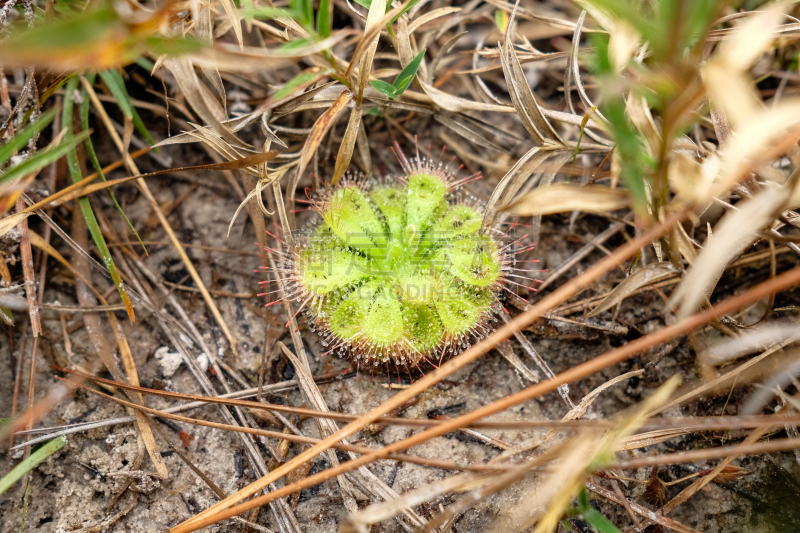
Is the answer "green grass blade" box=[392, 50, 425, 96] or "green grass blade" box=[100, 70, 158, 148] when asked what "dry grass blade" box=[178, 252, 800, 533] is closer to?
"green grass blade" box=[392, 50, 425, 96]

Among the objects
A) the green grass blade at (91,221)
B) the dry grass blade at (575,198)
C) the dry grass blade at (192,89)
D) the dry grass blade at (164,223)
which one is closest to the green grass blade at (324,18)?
the dry grass blade at (192,89)

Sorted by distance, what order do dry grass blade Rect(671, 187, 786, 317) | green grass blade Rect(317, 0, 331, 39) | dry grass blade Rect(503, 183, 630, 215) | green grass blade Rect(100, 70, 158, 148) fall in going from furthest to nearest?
green grass blade Rect(100, 70, 158, 148), green grass blade Rect(317, 0, 331, 39), dry grass blade Rect(503, 183, 630, 215), dry grass blade Rect(671, 187, 786, 317)

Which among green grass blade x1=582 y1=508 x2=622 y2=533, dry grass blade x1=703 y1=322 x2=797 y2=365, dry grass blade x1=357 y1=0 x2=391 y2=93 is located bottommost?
green grass blade x1=582 y1=508 x2=622 y2=533

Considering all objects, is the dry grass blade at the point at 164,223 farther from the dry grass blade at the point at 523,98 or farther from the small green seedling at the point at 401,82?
the dry grass blade at the point at 523,98

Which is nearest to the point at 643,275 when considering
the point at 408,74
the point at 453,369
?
the point at 453,369

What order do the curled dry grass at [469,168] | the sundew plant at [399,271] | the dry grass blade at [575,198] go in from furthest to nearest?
the sundew plant at [399,271], the dry grass blade at [575,198], the curled dry grass at [469,168]

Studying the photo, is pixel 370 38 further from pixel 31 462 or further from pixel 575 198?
pixel 31 462

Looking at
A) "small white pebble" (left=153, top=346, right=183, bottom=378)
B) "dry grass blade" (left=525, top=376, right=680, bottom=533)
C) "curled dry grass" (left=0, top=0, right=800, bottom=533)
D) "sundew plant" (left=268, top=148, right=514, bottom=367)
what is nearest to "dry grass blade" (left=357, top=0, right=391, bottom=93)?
"curled dry grass" (left=0, top=0, right=800, bottom=533)

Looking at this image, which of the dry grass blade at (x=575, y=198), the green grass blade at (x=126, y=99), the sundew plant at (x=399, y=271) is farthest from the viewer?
the green grass blade at (x=126, y=99)

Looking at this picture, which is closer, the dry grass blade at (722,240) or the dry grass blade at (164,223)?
the dry grass blade at (722,240)
